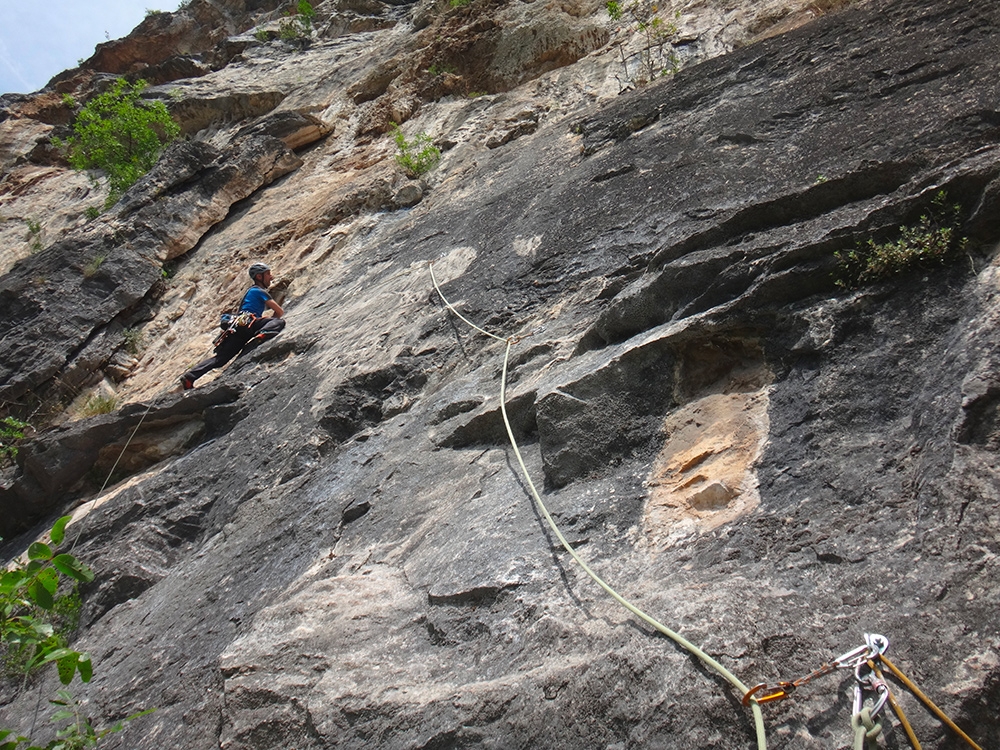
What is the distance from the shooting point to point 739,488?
2.92m

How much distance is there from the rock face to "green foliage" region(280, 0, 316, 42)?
1153 cm

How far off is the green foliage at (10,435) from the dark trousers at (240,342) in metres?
2.15

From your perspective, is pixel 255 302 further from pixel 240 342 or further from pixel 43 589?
pixel 43 589

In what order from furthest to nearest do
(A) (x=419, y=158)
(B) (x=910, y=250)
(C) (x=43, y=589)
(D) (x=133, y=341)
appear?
(D) (x=133, y=341)
(A) (x=419, y=158)
(B) (x=910, y=250)
(C) (x=43, y=589)

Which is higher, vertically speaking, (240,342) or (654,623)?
(240,342)

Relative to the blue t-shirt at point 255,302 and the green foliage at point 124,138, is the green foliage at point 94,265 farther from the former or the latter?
Answer: the blue t-shirt at point 255,302

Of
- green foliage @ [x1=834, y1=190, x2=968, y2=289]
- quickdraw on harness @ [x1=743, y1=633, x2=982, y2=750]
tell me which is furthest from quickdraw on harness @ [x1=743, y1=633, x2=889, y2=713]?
green foliage @ [x1=834, y1=190, x2=968, y2=289]

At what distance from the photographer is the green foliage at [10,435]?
7547 millimetres

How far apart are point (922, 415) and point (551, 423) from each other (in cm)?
164

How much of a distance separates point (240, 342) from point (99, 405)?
2.39m

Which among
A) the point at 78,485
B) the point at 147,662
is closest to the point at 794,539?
the point at 147,662

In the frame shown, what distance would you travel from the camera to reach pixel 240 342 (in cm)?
743

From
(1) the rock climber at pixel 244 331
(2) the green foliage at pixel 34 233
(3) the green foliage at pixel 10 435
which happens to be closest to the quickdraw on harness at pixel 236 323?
(1) the rock climber at pixel 244 331

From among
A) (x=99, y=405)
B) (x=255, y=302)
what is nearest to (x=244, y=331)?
(x=255, y=302)
